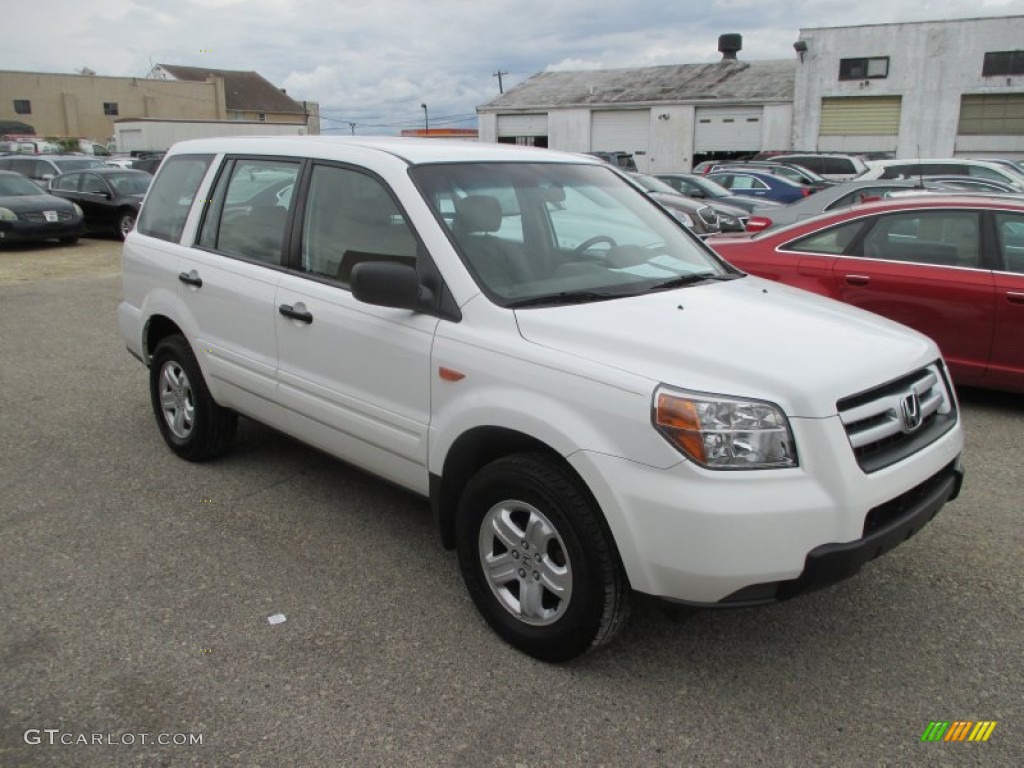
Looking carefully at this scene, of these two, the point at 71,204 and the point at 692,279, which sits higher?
the point at 692,279

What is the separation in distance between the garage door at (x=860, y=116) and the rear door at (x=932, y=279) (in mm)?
35536

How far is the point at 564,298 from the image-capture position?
3.21 metres

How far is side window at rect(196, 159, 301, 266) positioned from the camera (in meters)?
4.07

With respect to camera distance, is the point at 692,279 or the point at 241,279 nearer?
A: the point at 692,279

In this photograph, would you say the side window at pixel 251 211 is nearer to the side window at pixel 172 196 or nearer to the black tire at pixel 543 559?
the side window at pixel 172 196

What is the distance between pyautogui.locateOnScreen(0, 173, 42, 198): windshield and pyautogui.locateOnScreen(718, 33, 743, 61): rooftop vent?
135 feet

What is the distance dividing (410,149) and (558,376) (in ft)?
5.00

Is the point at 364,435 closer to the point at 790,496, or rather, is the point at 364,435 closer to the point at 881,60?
the point at 790,496

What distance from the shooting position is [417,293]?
10.4ft

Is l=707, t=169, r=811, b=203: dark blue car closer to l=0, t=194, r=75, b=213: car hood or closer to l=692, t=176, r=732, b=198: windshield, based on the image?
l=692, t=176, r=732, b=198: windshield

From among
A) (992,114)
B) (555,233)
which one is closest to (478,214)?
(555,233)

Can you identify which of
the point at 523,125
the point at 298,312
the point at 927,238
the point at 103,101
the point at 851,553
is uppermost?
the point at 103,101

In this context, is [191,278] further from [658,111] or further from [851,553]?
[658,111]

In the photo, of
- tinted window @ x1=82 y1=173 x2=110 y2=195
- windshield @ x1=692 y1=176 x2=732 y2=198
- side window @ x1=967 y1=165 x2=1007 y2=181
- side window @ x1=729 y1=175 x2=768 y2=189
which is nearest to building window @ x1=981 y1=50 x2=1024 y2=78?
side window @ x1=967 y1=165 x2=1007 y2=181
